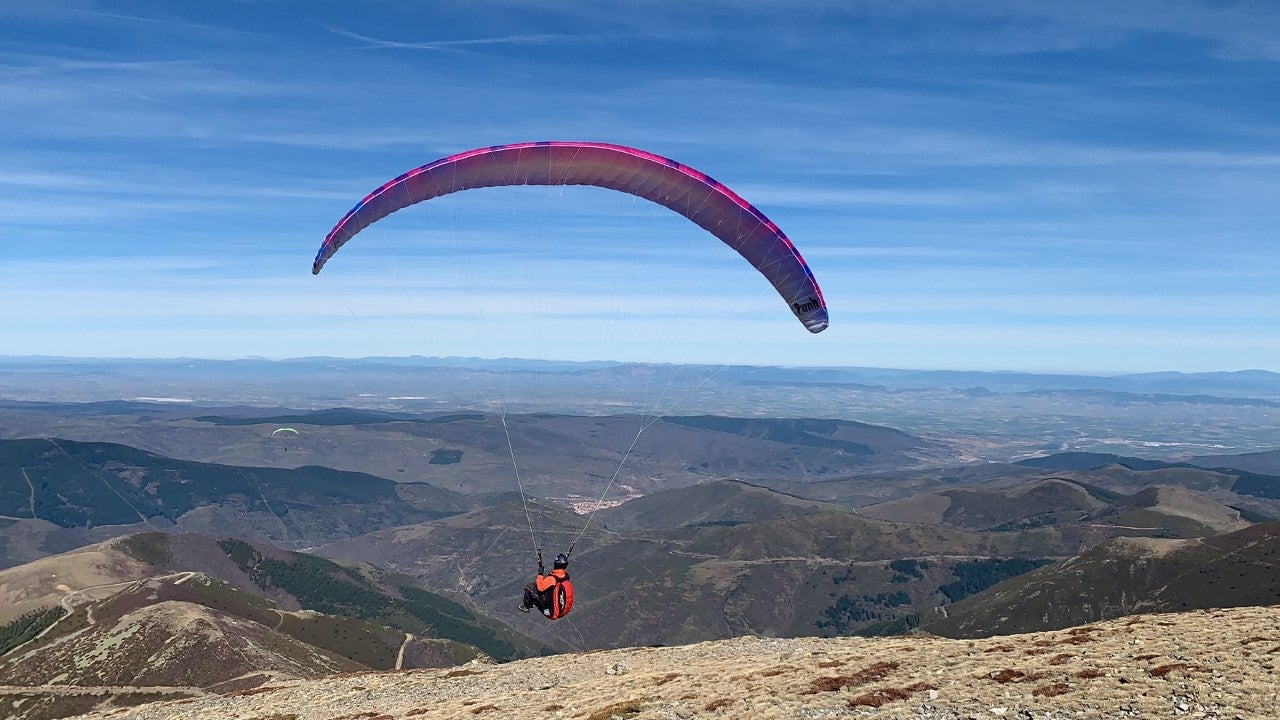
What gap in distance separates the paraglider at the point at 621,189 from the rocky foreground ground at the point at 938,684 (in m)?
20.1

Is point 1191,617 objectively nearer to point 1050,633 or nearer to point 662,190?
point 1050,633

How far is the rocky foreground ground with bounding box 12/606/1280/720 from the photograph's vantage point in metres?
27.5

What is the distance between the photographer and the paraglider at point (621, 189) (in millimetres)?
45281

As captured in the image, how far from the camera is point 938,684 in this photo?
32.6 meters

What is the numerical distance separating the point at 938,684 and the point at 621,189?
3240cm

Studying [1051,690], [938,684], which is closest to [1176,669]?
[1051,690]

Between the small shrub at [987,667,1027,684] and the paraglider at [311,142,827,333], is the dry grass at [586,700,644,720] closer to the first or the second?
the small shrub at [987,667,1027,684]

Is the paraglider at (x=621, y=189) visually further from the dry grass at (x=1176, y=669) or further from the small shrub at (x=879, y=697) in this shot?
the dry grass at (x=1176, y=669)

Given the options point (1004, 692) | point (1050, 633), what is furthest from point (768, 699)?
point (1050, 633)

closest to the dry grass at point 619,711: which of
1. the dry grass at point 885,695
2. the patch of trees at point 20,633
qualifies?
the dry grass at point 885,695

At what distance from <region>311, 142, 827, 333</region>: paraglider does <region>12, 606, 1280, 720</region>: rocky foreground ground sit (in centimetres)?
2012

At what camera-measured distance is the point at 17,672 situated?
506ft

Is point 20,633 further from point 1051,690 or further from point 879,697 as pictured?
point 1051,690

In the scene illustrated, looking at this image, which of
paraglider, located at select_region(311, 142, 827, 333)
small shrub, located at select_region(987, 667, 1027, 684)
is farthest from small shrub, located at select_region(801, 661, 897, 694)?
paraglider, located at select_region(311, 142, 827, 333)
